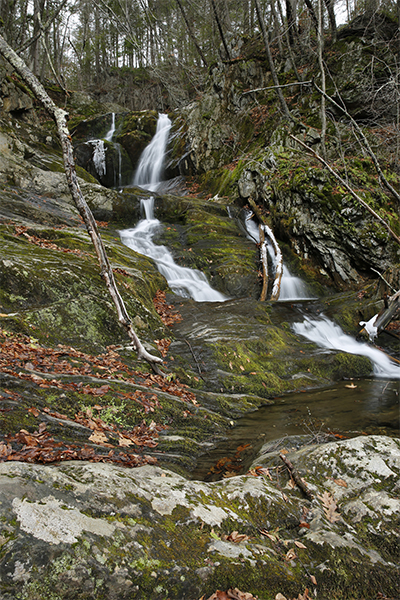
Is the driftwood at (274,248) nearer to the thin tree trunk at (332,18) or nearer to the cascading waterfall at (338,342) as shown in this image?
the cascading waterfall at (338,342)

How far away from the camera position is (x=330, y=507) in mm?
2217

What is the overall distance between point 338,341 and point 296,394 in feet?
9.93

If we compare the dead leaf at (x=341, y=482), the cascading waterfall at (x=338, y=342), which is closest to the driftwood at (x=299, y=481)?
the dead leaf at (x=341, y=482)

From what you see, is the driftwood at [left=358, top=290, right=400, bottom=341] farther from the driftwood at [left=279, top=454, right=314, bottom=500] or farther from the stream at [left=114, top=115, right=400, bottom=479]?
the driftwood at [left=279, top=454, right=314, bottom=500]

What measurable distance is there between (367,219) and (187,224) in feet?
23.1

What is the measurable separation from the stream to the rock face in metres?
1.17

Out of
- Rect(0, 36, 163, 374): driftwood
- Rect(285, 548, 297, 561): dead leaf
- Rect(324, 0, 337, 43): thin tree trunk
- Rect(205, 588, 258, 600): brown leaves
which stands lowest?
Rect(285, 548, 297, 561): dead leaf

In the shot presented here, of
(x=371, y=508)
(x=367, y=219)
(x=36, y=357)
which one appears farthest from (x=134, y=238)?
(x=371, y=508)

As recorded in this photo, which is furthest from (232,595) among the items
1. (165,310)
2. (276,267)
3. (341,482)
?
(276,267)

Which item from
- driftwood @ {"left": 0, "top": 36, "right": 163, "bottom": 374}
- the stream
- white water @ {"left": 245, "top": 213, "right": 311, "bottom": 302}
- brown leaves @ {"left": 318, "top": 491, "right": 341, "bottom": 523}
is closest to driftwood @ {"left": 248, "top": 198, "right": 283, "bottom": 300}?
white water @ {"left": 245, "top": 213, "right": 311, "bottom": 302}

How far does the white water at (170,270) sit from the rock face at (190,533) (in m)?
8.07

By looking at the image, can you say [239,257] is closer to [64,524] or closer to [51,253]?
[51,253]

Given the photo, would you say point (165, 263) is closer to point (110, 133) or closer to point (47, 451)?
point (47, 451)

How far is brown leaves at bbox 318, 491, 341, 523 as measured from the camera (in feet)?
6.93
